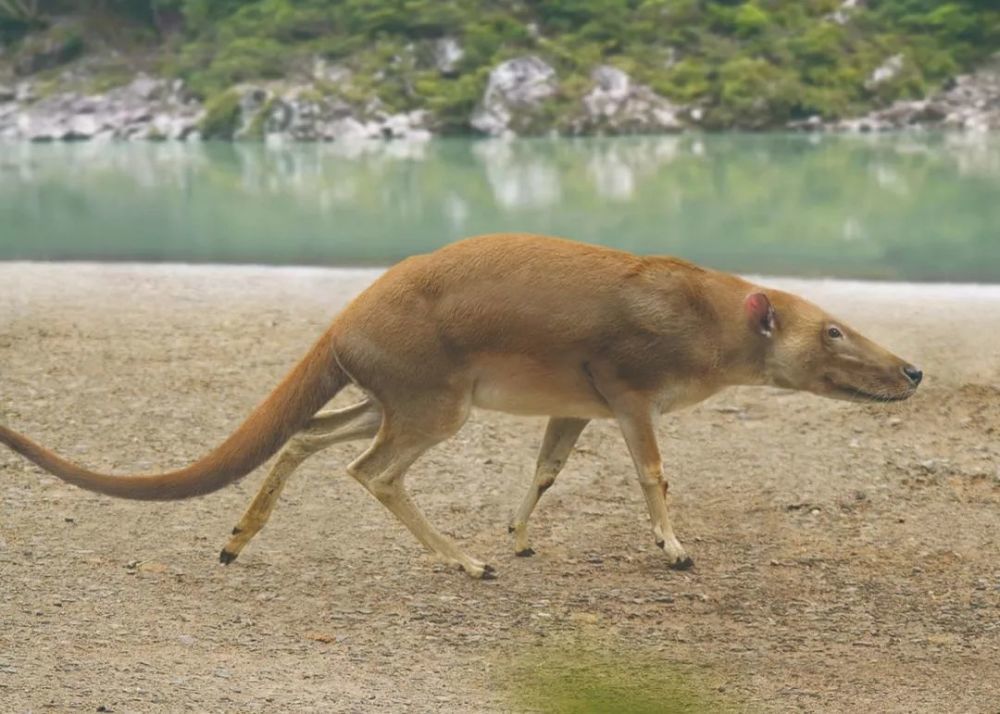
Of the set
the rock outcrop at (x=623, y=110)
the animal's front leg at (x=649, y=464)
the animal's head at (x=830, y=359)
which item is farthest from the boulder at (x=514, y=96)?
the animal's front leg at (x=649, y=464)

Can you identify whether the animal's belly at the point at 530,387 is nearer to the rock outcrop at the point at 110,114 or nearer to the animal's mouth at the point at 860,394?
the animal's mouth at the point at 860,394

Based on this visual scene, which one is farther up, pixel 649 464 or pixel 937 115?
pixel 649 464

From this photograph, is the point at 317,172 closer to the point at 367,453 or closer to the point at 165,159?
the point at 165,159

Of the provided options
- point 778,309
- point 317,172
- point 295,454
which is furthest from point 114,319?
point 317,172

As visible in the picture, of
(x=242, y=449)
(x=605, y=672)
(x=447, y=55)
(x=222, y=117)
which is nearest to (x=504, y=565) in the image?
(x=242, y=449)

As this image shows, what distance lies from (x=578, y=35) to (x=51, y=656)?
36.7m

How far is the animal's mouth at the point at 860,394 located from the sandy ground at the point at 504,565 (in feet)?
2.31

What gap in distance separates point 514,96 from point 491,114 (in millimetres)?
704

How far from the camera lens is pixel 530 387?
6371mm

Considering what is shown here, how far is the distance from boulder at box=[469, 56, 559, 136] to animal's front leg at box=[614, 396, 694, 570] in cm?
3185

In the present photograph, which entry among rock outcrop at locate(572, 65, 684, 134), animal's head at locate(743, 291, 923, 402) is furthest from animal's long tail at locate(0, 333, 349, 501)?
rock outcrop at locate(572, 65, 684, 134)

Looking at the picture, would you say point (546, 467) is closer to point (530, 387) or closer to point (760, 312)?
point (530, 387)

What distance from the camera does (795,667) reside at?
5.68 metres

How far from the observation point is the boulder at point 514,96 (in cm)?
3825
